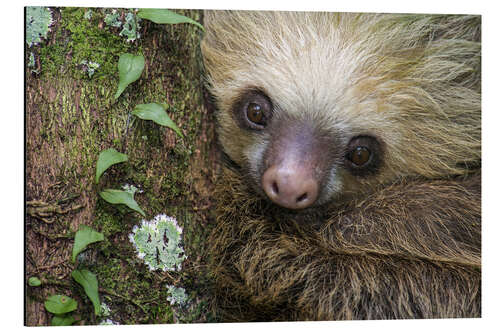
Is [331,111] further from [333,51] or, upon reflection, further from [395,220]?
[395,220]

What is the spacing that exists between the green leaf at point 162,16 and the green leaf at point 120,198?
0.85 metres

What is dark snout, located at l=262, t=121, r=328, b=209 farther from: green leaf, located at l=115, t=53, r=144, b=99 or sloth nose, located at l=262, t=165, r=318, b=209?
green leaf, located at l=115, t=53, r=144, b=99

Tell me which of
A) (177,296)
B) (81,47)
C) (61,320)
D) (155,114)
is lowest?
(61,320)

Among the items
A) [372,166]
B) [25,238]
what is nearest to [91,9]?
[25,238]

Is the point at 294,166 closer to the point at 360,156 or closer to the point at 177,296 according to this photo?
the point at 360,156

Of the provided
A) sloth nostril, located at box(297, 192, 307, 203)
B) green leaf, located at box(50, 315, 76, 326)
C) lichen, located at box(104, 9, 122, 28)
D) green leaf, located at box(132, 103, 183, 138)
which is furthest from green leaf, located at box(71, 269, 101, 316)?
lichen, located at box(104, 9, 122, 28)

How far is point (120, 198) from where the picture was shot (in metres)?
2.55

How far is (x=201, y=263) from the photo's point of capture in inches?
105

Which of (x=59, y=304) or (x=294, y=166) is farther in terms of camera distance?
(x=59, y=304)

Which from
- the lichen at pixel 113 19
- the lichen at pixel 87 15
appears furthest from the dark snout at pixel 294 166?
the lichen at pixel 87 15

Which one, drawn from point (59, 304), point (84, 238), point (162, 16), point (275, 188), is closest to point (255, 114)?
point (275, 188)

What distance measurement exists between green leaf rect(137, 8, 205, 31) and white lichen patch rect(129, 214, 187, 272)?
957mm

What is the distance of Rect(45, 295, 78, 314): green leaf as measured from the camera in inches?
100

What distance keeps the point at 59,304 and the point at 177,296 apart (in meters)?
0.57
